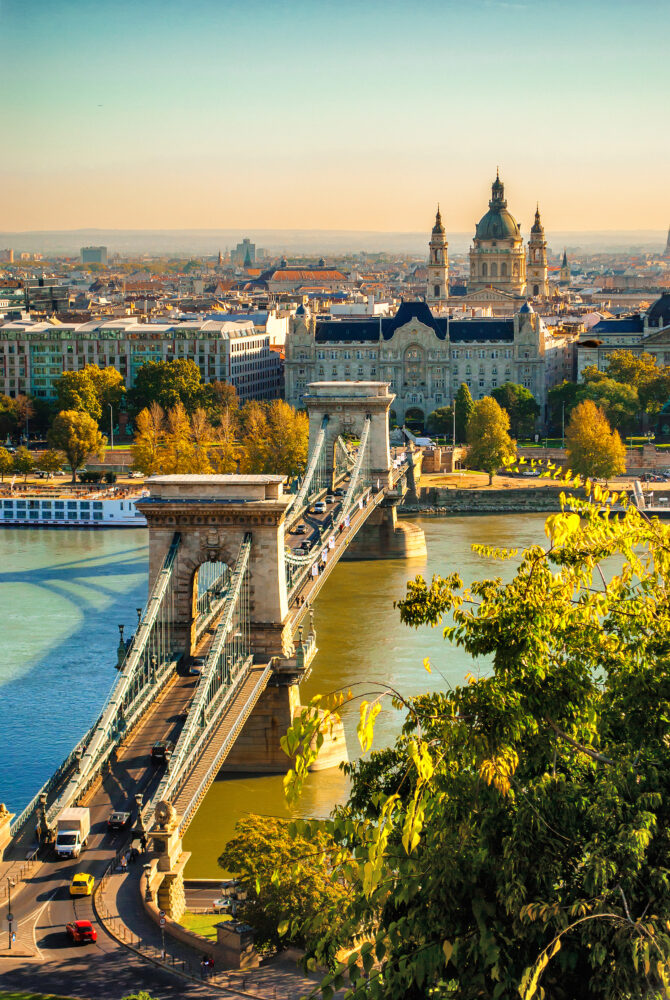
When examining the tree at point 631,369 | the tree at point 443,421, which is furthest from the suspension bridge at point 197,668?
the tree at point 631,369

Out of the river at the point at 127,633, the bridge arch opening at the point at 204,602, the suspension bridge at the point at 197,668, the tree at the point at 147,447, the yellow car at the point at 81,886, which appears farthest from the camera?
the tree at the point at 147,447

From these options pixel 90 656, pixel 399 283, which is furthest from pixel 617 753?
pixel 399 283

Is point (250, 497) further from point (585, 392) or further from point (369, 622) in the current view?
point (585, 392)

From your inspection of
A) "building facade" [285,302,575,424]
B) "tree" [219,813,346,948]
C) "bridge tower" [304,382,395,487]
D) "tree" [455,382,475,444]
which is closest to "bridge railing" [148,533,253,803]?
"tree" [219,813,346,948]

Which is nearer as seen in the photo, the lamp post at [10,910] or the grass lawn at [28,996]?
the grass lawn at [28,996]

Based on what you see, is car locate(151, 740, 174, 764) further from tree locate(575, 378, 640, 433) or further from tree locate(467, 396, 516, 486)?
tree locate(575, 378, 640, 433)

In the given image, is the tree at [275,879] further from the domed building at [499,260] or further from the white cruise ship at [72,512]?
the domed building at [499,260]
